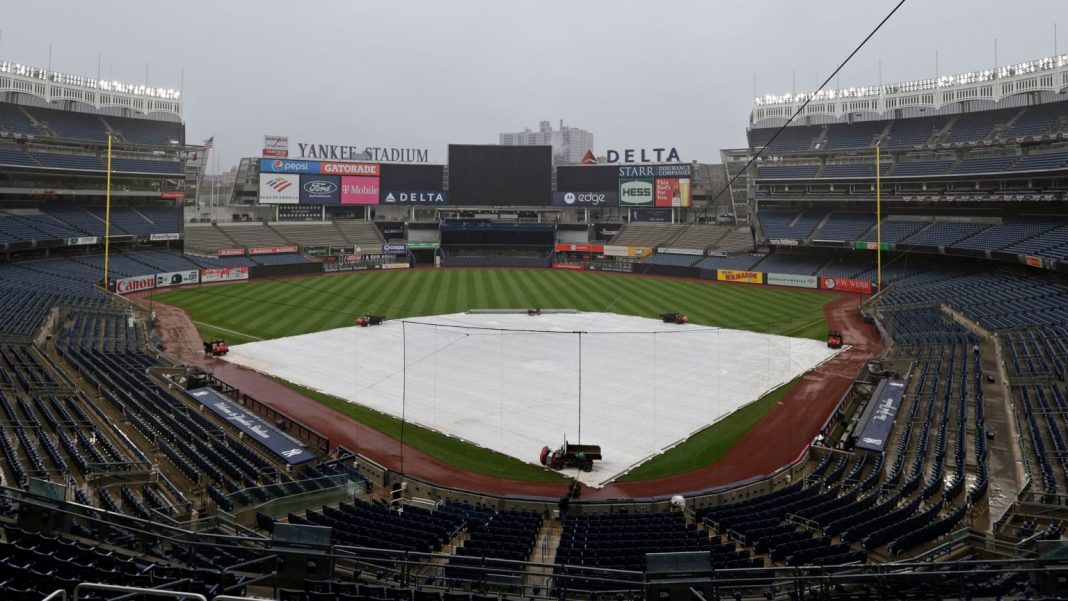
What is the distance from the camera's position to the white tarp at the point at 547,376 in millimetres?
24688

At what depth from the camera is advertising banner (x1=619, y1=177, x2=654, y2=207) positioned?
86.6 metres

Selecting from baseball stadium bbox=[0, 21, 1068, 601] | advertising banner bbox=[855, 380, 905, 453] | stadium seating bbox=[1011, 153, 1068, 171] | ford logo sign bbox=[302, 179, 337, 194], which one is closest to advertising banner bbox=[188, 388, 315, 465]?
baseball stadium bbox=[0, 21, 1068, 601]

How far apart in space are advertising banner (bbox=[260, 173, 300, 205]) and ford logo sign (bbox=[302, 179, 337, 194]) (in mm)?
1188

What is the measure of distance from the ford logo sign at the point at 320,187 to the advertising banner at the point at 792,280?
5340cm

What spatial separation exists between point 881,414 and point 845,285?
41714mm

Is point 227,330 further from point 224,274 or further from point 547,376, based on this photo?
point 224,274

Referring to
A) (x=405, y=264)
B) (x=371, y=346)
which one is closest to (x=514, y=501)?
(x=371, y=346)

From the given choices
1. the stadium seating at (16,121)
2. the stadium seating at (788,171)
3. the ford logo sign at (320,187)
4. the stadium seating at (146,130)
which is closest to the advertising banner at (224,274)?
the stadium seating at (146,130)

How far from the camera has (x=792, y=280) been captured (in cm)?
6594

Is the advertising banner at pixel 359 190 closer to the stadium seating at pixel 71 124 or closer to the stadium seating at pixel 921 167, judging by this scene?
the stadium seating at pixel 71 124

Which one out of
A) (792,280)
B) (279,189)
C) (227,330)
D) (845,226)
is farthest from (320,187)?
(845,226)

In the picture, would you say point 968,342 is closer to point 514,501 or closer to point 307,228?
point 514,501

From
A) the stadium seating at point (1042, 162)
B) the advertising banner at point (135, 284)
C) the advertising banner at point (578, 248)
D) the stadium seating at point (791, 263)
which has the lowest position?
the advertising banner at point (135, 284)

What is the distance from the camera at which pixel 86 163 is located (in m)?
64.2
